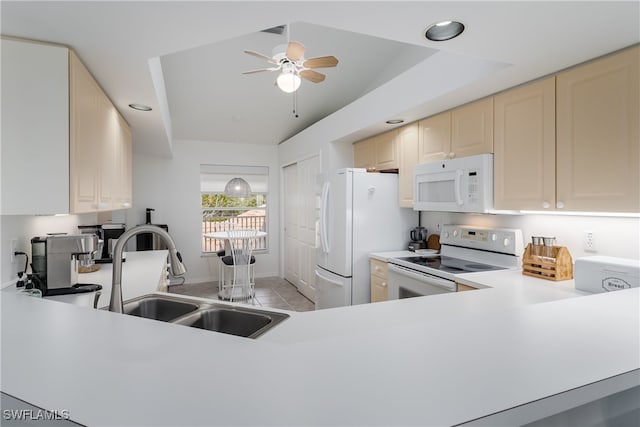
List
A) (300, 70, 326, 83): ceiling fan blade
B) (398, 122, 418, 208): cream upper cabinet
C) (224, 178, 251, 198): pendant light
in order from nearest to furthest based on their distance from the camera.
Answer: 1. (300, 70, 326, 83): ceiling fan blade
2. (398, 122, 418, 208): cream upper cabinet
3. (224, 178, 251, 198): pendant light

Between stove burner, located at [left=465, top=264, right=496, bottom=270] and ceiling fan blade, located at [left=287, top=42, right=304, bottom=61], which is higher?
ceiling fan blade, located at [left=287, top=42, right=304, bottom=61]

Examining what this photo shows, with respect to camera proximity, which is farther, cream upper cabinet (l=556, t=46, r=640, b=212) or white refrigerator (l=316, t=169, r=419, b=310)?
white refrigerator (l=316, t=169, r=419, b=310)

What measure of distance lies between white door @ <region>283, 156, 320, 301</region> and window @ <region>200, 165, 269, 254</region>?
44 centimetres

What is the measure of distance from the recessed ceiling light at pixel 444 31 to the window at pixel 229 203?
451cm

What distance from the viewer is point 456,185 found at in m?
2.50

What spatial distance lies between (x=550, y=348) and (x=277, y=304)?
3942 millimetres

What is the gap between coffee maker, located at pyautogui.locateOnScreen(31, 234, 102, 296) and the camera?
69.5 inches

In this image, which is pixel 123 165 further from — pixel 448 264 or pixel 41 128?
pixel 448 264

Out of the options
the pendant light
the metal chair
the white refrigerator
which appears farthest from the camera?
the pendant light

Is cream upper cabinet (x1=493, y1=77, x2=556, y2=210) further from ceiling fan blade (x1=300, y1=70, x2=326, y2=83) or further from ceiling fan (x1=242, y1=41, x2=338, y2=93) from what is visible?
ceiling fan blade (x1=300, y1=70, x2=326, y2=83)

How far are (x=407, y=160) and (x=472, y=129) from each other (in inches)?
30.4

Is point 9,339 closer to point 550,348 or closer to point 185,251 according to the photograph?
point 550,348

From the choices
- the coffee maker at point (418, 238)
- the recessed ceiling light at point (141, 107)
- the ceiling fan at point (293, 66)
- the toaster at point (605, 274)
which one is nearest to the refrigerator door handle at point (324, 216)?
the coffee maker at point (418, 238)

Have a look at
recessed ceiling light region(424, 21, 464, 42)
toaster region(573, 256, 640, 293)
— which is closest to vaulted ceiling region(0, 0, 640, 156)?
recessed ceiling light region(424, 21, 464, 42)
